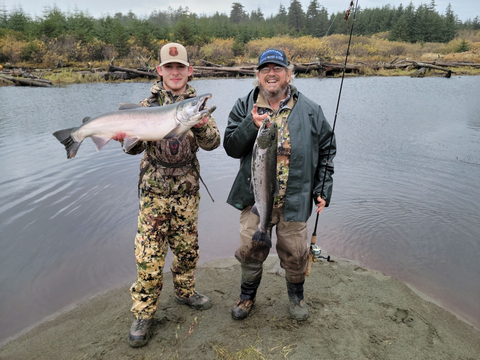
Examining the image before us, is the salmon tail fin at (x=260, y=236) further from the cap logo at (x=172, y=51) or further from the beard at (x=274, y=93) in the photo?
the cap logo at (x=172, y=51)

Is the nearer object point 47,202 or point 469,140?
point 47,202

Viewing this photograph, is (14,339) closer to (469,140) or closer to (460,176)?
(460,176)

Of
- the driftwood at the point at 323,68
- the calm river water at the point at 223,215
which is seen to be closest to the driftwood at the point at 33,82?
the calm river water at the point at 223,215

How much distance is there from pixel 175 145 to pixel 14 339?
265 centimetres

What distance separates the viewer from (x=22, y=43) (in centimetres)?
4178

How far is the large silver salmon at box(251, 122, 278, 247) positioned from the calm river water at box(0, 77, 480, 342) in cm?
223

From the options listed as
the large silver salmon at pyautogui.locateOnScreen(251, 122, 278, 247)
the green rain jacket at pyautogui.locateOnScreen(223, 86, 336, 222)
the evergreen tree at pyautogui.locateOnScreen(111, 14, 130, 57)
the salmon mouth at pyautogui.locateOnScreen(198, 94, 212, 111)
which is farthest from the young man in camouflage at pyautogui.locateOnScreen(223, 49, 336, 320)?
the evergreen tree at pyautogui.locateOnScreen(111, 14, 130, 57)

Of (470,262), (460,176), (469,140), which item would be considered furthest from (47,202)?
(469,140)

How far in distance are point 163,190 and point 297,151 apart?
1324 millimetres

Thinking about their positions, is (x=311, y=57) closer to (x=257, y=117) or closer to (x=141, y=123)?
A: (x=257, y=117)

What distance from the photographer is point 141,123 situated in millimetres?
3064

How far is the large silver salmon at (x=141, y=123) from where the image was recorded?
9.75 ft

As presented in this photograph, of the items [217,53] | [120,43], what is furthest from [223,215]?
[120,43]

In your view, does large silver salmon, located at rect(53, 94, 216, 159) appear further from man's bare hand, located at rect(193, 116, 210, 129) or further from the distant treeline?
the distant treeline
